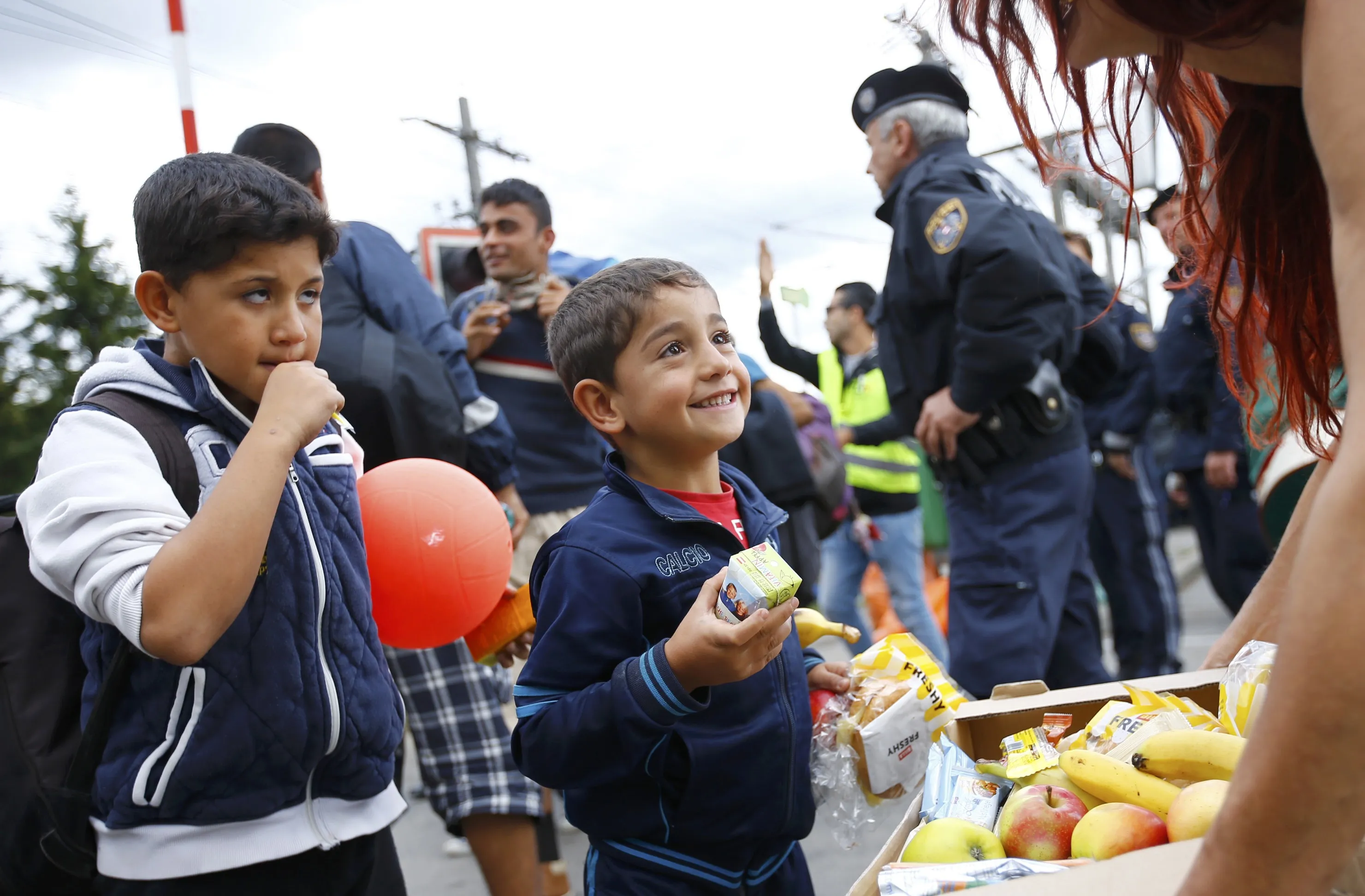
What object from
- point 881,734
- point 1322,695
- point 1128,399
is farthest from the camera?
point 1128,399

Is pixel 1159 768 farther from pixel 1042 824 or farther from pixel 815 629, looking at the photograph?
pixel 815 629

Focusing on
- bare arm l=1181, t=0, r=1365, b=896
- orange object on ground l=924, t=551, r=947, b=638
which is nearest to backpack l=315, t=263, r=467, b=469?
bare arm l=1181, t=0, r=1365, b=896

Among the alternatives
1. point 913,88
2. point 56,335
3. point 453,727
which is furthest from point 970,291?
point 56,335

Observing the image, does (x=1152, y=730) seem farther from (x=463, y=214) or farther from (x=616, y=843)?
(x=463, y=214)

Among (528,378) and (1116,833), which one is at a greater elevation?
(528,378)

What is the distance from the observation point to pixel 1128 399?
575 centimetres

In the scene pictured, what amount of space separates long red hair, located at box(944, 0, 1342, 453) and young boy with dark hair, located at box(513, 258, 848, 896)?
640 mm

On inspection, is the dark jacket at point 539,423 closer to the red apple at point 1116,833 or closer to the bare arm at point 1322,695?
the red apple at point 1116,833

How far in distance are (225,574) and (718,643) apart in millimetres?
666

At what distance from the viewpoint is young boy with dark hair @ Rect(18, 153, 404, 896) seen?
139 centimetres

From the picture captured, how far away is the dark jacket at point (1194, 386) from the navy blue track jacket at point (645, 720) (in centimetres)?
403

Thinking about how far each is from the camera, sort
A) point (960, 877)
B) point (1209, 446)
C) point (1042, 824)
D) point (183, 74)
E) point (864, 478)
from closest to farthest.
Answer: point (960, 877), point (1042, 824), point (183, 74), point (1209, 446), point (864, 478)

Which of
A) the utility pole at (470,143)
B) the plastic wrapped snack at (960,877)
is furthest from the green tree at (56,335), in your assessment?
the plastic wrapped snack at (960,877)

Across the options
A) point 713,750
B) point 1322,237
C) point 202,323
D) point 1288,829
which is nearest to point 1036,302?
point 1322,237
